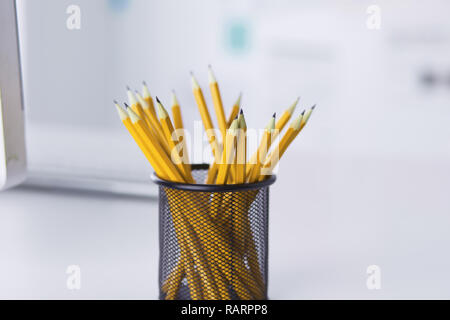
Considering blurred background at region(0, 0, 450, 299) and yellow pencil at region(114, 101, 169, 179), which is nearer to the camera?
yellow pencil at region(114, 101, 169, 179)

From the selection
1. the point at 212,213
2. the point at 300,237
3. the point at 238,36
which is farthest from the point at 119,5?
the point at 212,213

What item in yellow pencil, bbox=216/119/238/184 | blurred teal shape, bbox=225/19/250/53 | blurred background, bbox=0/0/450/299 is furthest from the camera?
blurred teal shape, bbox=225/19/250/53

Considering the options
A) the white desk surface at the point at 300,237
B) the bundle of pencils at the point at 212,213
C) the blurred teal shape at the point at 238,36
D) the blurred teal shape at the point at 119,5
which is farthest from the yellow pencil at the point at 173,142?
the blurred teal shape at the point at 238,36

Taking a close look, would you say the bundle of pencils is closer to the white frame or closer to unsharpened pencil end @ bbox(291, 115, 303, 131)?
unsharpened pencil end @ bbox(291, 115, 303, 131)

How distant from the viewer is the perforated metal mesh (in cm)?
45

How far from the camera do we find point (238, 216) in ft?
1.52

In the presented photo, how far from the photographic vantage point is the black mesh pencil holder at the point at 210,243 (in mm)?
454

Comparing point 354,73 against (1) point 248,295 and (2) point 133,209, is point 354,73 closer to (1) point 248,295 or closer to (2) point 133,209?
(2) point 133,209

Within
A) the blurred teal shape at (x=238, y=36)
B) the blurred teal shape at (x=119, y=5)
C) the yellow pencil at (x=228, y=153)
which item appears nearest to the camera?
the yellow pencil at (x=228, y=153)

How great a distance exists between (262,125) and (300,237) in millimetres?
433

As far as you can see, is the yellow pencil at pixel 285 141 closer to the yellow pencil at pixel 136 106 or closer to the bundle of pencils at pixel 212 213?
the bundle of pencils at pixel 212 213

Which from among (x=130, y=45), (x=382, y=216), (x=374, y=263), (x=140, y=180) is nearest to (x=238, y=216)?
(x=374, y=263)

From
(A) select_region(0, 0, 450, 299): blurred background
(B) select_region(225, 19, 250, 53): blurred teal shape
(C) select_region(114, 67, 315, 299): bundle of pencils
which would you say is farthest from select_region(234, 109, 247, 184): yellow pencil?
(B) select_region(225, 19, 250, 53): blurred teal shape

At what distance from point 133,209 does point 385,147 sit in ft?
2.84
